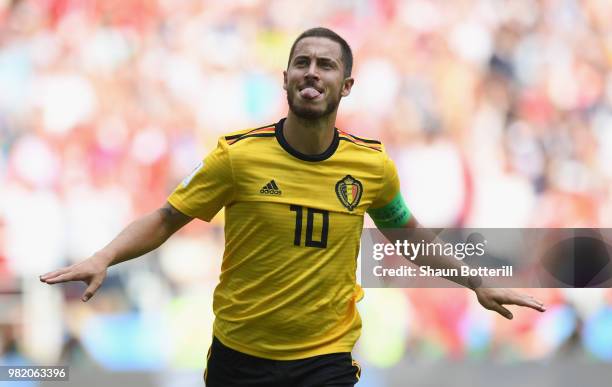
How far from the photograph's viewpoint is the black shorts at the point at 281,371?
10.8 ft

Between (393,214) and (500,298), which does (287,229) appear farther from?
(500,298)

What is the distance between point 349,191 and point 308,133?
27cm

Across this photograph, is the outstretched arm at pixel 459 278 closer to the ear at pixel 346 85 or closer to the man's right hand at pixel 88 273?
the ear at pixel 346 85

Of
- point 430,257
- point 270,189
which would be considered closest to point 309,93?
point 270,189

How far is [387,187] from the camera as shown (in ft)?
11.7

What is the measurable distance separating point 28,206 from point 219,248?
4.79 ft

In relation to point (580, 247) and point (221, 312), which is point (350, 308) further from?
point (580, 247)

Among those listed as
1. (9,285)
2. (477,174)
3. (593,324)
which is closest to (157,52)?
(9,285)

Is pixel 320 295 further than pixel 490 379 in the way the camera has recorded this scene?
No

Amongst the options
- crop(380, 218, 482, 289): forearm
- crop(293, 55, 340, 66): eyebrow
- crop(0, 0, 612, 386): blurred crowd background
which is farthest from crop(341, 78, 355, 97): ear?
crop(0, 0, 612, 386): blurred crowd background

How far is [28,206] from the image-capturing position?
6.93 m

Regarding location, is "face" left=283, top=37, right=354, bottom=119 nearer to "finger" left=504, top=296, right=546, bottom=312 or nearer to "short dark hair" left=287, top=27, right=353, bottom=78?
"short dark hair" left=287, top=27, right=353, bottom=78

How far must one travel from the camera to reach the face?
3236mm

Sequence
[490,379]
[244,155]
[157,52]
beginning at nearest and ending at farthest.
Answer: [244,155], [490,379], [157,52]
